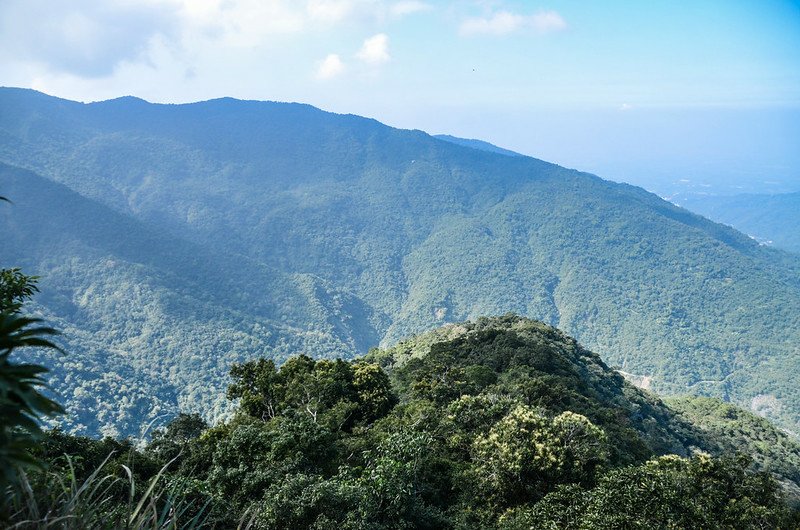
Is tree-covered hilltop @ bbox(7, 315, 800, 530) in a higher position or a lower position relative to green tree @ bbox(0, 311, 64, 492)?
lower

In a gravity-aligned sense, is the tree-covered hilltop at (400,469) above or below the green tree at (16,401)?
below

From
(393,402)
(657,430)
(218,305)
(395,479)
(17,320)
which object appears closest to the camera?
(17,320)

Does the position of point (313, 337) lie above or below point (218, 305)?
below

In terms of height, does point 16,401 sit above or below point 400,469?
above

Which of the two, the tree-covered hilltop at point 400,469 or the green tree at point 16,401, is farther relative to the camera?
the tree-covered hilltop at point 400,469

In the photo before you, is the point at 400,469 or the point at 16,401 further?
the point at 400,469

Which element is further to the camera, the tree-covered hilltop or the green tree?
the tree-covered hilltop

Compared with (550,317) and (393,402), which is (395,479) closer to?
(393,402)

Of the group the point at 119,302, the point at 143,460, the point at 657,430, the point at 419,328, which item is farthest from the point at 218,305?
the point at 143,460
